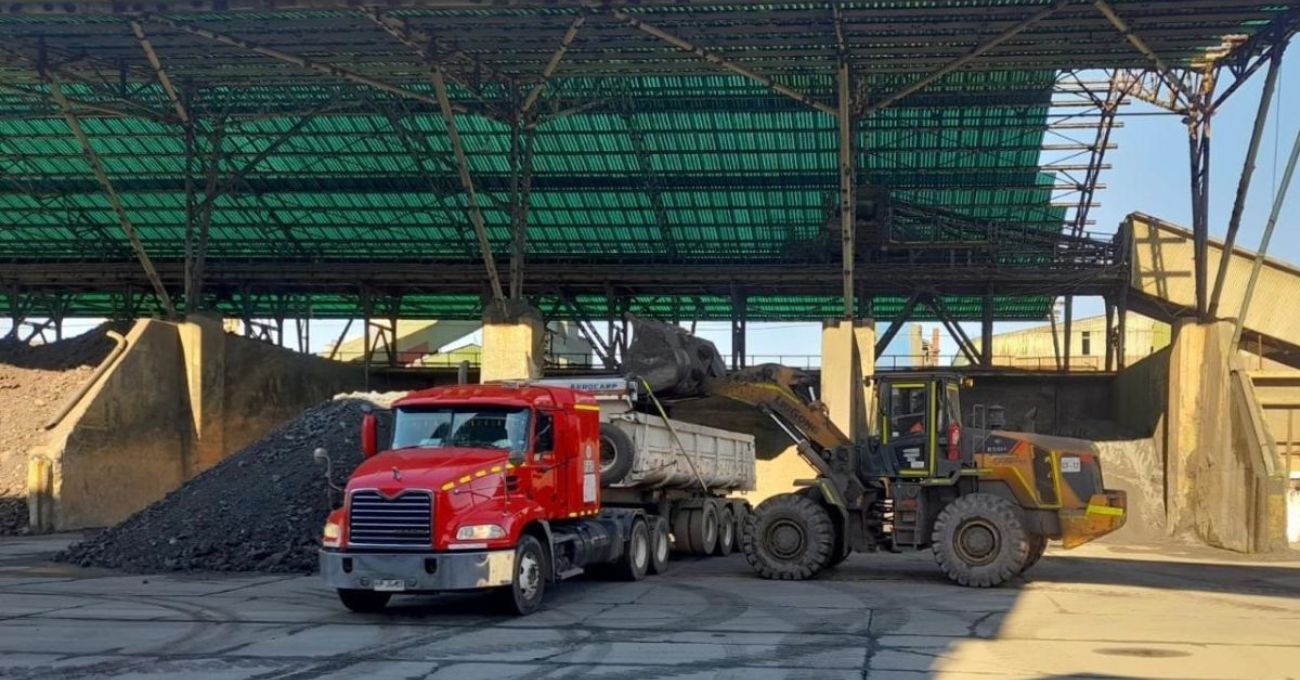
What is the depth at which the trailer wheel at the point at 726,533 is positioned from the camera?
2241 centimetres

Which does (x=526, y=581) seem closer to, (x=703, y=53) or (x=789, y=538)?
(x=789, y=538)

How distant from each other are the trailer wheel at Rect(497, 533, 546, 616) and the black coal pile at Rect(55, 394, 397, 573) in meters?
5.84

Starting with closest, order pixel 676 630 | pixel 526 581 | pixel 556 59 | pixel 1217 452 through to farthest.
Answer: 1. pixel 676 630
2. pixel 526 581
3. pixel 556 59
4. pixel 1217 452

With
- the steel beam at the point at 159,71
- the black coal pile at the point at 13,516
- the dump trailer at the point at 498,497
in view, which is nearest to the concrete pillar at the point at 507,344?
the steel beam at the point at 159,71

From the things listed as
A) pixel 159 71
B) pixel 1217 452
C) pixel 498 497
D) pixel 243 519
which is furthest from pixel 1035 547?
pixel 159 71

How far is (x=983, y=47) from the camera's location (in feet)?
83.9

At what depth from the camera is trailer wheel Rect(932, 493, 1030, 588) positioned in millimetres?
16969

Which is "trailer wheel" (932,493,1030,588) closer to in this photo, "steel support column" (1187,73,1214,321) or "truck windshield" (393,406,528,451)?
"truck windshield" (393,406,528,451)

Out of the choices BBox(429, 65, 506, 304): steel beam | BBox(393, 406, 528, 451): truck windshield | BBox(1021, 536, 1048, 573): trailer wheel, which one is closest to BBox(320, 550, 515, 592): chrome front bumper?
BBox(393, 406, 528, 451): truck windshield

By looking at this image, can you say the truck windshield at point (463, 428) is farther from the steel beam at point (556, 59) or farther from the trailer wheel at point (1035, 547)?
the steel beam at point (556, 59)

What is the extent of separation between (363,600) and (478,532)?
7.04ft

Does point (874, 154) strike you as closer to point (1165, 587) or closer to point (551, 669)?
point (1165, 587)

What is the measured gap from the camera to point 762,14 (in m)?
25.3

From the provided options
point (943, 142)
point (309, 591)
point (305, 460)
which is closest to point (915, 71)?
point (943, 142)
